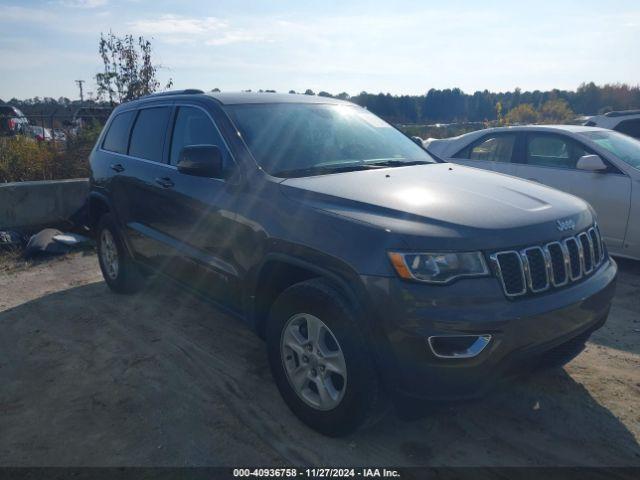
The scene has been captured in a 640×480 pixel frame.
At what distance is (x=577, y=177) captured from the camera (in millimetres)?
6219

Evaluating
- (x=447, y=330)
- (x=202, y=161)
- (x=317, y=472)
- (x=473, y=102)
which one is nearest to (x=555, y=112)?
(x=473, y=102)

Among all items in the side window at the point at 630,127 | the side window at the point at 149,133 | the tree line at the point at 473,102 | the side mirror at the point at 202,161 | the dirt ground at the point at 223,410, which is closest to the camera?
the dirt ground at the point at 223,410

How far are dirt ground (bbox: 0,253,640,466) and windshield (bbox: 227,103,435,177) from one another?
1504 millimetres

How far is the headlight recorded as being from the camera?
2.51 metres

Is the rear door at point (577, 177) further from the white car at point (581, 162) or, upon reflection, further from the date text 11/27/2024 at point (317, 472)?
the date text 11/27/2024 at point (317, 472)

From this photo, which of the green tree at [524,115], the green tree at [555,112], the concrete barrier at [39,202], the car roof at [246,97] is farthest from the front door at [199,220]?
the green tree at [555,112]

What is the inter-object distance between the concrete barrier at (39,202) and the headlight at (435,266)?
261 inches

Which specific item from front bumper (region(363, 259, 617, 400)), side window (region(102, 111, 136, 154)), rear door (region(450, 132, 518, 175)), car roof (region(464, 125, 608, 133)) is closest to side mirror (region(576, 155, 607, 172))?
car roof (region(464, 125, 608, 133))

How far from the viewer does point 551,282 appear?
2.76m

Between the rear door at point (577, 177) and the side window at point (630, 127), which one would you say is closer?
the rear door at point (577, 177)

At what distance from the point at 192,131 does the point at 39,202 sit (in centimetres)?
463

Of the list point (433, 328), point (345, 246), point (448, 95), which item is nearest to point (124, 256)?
point (345, 246)

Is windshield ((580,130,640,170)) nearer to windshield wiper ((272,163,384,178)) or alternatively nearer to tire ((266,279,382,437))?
windshield wiper ((272,163,384,178))

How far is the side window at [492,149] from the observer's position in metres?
6.94
